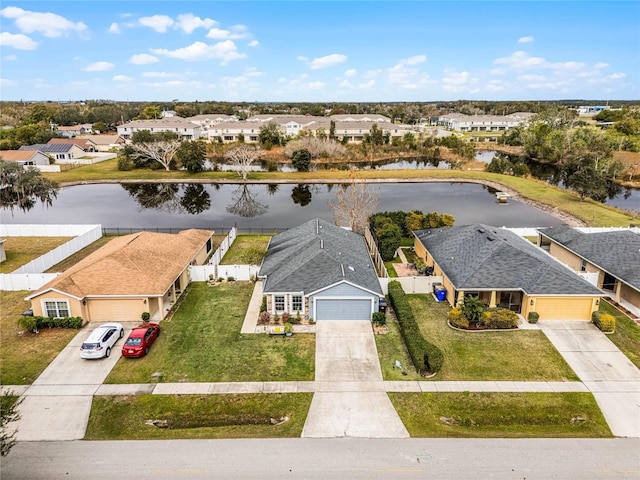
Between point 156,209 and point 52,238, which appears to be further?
point 156,209

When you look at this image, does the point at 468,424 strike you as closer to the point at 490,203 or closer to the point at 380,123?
A: the point at 490,203

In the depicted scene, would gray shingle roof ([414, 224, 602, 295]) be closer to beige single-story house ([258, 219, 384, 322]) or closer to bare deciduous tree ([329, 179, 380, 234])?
beige single-story house ([258, 219, 384, 322])

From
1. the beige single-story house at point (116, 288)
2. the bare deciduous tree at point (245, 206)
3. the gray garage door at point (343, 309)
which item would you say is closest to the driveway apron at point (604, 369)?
the gray garage door at point (343, 309)

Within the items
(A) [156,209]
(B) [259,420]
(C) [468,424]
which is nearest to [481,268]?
(C) [468,424]

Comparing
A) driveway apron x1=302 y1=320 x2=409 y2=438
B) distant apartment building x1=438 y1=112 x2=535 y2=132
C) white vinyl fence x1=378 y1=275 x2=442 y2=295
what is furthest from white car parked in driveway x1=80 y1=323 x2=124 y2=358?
distant apartment building x1=438 y1=112 x2=535 y2=132

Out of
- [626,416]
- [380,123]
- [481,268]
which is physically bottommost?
[626,416]

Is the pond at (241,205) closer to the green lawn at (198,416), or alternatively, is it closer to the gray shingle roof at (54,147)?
the gray shingle roof at (54,147)

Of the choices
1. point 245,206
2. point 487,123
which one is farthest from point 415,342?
point 487,123
